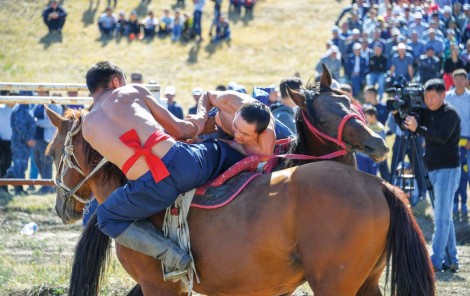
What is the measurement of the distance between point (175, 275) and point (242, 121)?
1.17m

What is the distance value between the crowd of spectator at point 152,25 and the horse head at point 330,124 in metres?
26.2

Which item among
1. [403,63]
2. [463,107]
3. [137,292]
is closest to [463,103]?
[463,107]

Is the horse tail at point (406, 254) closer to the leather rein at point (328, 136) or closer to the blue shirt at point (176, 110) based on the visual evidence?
the leather rein at point (328, 136)

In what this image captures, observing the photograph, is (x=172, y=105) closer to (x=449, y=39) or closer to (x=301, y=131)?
(x=301, y=131)

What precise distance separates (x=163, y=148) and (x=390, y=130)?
1070cm

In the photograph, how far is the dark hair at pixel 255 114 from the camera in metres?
5.71

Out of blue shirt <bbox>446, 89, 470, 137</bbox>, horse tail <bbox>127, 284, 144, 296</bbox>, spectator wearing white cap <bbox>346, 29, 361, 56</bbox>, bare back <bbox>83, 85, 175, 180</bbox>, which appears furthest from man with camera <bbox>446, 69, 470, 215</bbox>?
spectator wearing white cap <bbox>346, 29, 361, 56</bbox>

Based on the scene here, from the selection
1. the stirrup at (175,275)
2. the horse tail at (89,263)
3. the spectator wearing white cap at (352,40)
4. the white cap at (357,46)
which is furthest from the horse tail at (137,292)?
the spectator wearing white cap at (352,40)

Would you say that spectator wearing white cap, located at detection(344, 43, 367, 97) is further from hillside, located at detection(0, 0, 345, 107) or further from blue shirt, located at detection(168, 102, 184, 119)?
blue shirt, located at detection(168, 102, 184, 119)

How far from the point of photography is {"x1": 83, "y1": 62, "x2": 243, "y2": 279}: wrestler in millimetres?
5590

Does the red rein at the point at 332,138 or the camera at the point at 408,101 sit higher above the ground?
the red rein at the point at 332,138

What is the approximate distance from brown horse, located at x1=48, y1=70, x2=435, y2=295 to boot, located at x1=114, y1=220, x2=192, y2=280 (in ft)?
0.52

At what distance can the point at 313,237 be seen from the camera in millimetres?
5180

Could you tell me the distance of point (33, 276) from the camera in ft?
26.6
